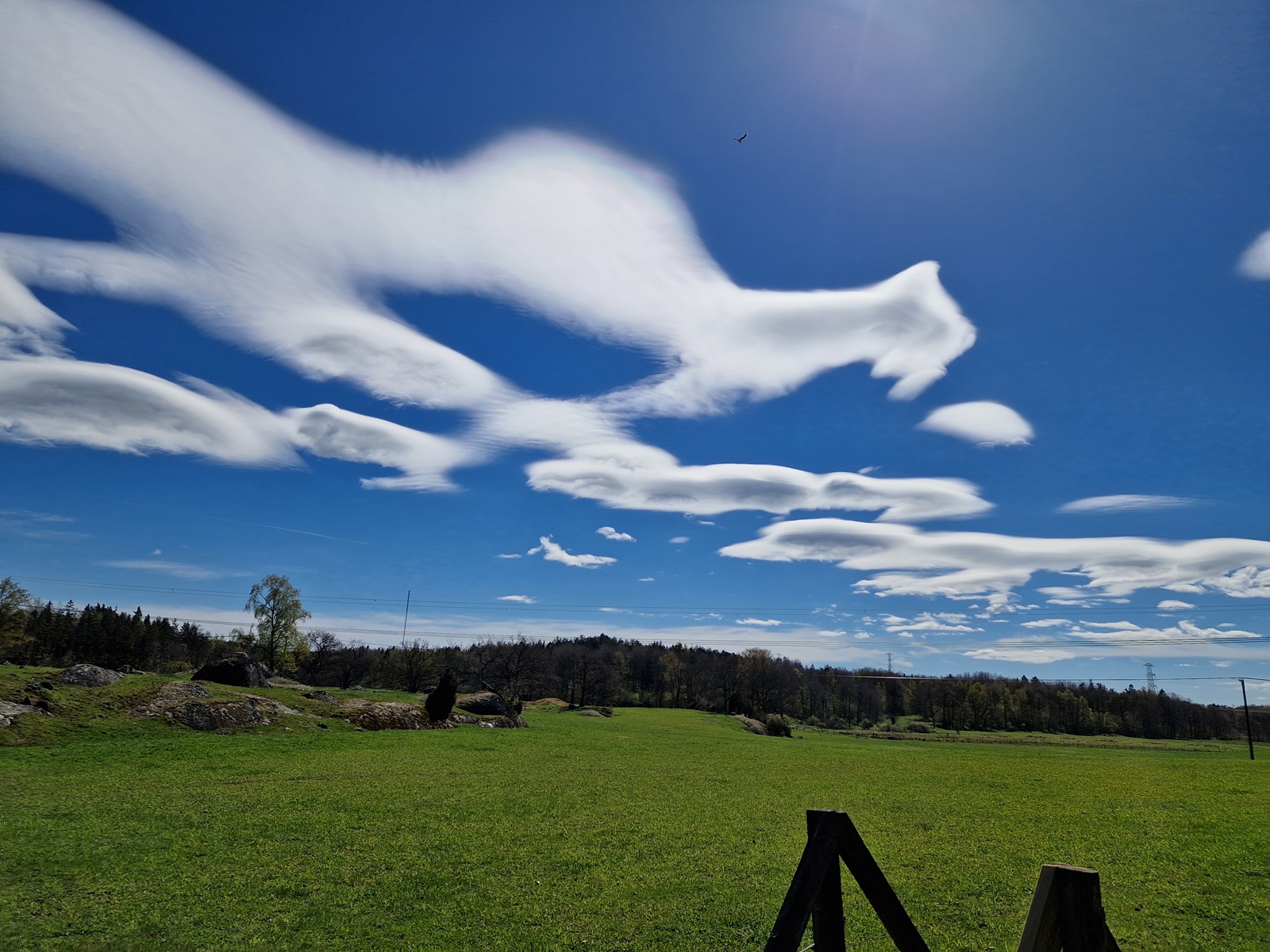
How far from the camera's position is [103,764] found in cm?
2255

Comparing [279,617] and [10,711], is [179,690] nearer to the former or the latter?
[10,711]

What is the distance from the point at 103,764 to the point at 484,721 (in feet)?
93.6

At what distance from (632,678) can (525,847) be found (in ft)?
536

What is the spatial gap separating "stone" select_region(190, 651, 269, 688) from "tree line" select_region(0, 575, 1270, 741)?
129 ft

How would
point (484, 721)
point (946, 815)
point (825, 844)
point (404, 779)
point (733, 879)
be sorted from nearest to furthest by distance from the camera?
1. point (825, 844)
2. point (733, 879)
3. point (946, 815)
4. point (404, 779)
5. point (484, 721)

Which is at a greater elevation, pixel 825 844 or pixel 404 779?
pixel 825 844

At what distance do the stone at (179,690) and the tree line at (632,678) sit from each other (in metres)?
49.2

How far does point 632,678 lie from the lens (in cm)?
17100

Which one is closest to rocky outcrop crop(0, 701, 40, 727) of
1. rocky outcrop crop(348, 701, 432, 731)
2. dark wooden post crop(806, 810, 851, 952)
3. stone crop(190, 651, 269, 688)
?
rocky outcrop crop(348, 701, 432, 731)

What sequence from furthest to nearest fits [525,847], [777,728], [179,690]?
[777,728] → [179,690] → [525,847]

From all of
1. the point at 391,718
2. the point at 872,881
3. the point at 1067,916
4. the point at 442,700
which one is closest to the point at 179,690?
the point at 391,718

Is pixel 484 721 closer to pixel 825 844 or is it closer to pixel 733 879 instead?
pixel 733 879

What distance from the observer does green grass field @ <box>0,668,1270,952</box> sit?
966 centimetres

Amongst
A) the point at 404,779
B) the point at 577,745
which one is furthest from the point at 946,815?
the point at 577,745
